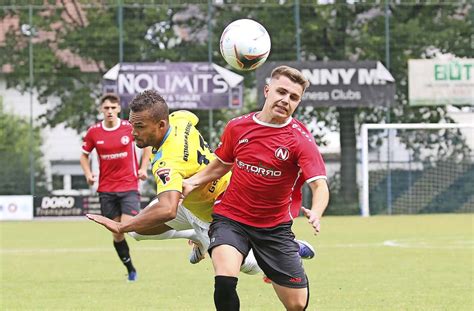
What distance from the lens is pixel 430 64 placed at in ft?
98.2

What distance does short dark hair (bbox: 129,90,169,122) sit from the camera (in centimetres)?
759

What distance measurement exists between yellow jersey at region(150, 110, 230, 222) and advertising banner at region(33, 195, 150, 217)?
20.2 m

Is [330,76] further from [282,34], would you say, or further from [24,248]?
[24,248]

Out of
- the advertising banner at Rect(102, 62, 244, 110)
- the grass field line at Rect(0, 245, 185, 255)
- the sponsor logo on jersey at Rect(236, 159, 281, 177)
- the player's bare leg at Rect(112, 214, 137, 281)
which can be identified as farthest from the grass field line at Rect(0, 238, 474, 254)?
the sponsor logo on jersey at Rect(236, 159, 281, 177)

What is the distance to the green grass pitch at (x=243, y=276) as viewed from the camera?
1076 cm

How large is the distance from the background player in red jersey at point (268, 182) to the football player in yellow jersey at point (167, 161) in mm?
171

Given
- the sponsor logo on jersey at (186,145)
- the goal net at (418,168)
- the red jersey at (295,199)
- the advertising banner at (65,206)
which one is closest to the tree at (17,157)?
the advertising banner at (65,206)

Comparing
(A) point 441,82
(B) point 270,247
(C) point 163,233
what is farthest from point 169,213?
(A) point 441,82

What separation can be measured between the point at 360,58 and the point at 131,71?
6242 millimetres

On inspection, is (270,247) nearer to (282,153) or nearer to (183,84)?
(282,153)

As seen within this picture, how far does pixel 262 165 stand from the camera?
7734mm

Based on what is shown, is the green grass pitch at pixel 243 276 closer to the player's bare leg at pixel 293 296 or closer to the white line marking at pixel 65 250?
the white line marking at pixel 65 250

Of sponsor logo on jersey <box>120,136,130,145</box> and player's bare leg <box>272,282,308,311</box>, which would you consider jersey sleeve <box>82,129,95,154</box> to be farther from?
player's bare leg <box>272,282,308,311</box>

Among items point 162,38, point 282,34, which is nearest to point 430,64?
point 282,34
